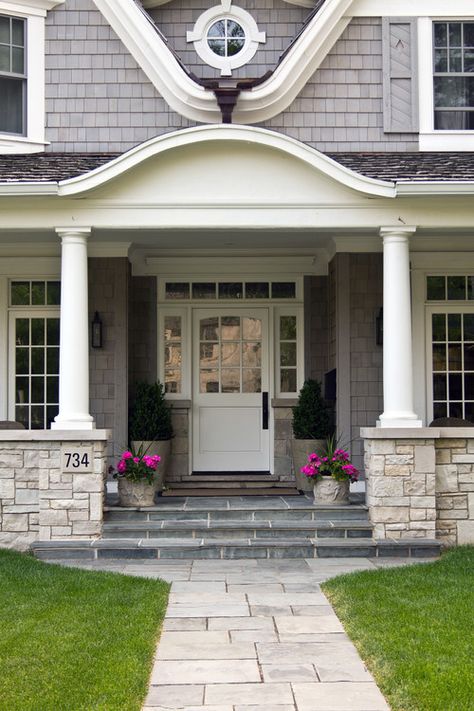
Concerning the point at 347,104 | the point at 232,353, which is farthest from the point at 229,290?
the point at 347,104

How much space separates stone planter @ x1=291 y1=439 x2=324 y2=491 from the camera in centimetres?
1003

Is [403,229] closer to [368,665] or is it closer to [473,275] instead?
[473,275]

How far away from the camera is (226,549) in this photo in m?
8.23

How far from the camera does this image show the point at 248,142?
852 cm

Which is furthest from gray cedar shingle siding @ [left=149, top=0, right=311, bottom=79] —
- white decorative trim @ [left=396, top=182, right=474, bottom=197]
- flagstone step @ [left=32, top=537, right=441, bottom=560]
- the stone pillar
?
flagstone step @ [left=32, top=537, right=441, bottom=560]

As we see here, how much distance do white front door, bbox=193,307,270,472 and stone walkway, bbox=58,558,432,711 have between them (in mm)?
2992

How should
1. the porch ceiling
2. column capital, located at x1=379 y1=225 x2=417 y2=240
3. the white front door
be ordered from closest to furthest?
column capital, located at x1=379 y1=225 x2=417 y2=240
the porch ceiling
the white front door

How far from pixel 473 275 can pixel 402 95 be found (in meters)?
2.23

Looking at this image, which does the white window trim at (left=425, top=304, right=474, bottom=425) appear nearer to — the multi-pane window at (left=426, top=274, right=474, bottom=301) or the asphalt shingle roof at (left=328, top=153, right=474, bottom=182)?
the multi-pane window at (left=426, top=274, right=474, bottom=301)

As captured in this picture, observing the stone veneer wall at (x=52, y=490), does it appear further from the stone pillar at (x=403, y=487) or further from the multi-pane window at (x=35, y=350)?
the stone pillar at (x=403, y=487)

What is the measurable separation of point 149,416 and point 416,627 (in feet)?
16.5

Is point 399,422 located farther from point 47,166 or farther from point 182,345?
point 47,166

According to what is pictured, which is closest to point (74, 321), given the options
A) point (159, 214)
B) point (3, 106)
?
point (159, 214)

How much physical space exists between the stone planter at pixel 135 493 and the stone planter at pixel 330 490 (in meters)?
1.68
